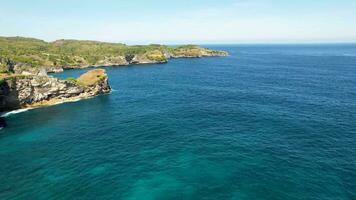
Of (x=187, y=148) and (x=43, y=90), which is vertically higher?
(x=43, y=90)

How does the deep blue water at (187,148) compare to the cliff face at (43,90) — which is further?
the cliff face at (43,90)

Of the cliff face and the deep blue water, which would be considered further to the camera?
the cliff face

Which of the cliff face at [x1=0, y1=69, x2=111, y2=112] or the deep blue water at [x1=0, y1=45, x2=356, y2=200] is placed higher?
the cliff face at [x1=0, y1=69, x2=111, y2=112]

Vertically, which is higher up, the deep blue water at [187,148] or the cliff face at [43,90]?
the cliff face at [43,90]

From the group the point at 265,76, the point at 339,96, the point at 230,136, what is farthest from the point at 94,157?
the point at 265,76
